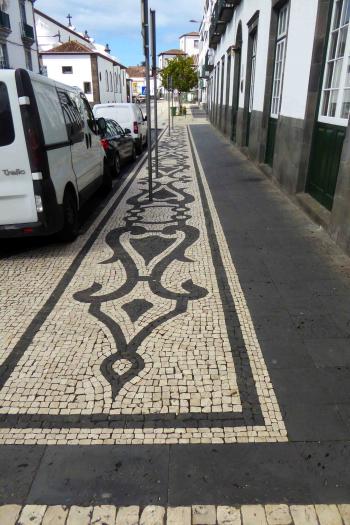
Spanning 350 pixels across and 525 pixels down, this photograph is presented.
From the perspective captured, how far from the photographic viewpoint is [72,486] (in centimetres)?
222

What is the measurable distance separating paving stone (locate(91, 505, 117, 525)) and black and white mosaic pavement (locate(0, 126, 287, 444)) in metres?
0.43

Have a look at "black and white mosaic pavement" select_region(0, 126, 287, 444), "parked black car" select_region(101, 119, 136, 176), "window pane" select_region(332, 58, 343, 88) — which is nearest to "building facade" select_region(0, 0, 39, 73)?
"parked black car" select_region(101, 119, 136, 176)

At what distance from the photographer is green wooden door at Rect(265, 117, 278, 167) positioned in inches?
401

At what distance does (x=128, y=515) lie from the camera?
2074 mm

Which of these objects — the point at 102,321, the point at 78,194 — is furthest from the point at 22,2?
the point at 102,321

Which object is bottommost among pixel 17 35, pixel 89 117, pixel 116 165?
pixel 116 165

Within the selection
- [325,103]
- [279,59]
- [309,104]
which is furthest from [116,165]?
[325,103]

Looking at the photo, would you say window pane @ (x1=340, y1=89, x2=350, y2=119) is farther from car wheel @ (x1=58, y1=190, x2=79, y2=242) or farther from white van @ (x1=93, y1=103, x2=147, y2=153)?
white van @ (x1=93, y1=103, x2=147, y2=153)

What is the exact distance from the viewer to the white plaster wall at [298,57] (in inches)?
271

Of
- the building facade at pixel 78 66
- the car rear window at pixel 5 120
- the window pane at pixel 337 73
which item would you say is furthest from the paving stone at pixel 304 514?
the building facade at pixel 78 66

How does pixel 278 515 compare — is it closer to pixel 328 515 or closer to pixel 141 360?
pixel 328 515

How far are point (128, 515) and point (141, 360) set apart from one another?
1261mm

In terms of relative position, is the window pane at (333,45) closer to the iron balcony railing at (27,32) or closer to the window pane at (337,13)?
the window pane at (337,13)

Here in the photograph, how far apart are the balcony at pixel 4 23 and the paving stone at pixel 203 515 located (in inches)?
1311
